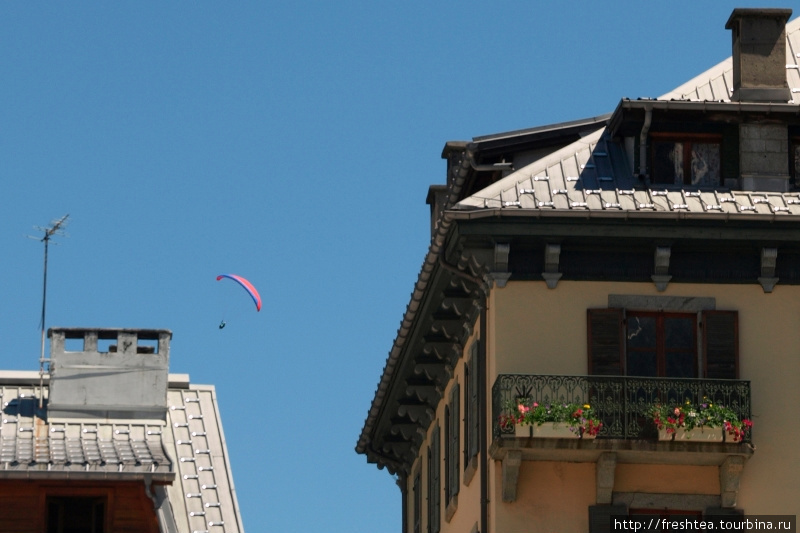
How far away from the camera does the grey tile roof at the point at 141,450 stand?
41.4 metres

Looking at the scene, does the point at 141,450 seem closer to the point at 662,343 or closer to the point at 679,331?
the point at 662,343

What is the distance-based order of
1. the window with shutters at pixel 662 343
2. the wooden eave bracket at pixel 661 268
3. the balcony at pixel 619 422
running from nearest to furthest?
the balcony at pixel 619 422 < the window with shutters at pixel 662 343 < the wooden eave bracket at pixel 661 268

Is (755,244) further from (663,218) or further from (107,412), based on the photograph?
(107,412)

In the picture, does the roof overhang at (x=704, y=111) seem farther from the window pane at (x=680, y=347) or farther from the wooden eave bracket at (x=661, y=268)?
the window pane at (x=680, y=347)

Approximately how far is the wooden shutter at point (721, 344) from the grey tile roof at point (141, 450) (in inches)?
413

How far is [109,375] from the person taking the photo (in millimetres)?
46188

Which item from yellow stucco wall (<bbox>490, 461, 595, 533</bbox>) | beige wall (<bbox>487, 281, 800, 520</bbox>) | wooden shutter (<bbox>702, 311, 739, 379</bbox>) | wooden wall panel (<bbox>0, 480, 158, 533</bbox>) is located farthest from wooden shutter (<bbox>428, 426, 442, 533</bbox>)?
wooden shutter (<bbox>702, 311, 739, 379</bbox>)

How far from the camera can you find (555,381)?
1416 inches

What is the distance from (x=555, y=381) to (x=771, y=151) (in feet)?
19.9

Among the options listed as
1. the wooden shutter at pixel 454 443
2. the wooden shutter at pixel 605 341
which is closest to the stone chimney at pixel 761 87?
the wooden shutter at pixel 605 341

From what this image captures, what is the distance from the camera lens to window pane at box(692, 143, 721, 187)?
38.4 m

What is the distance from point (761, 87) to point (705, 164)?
6.09 ft

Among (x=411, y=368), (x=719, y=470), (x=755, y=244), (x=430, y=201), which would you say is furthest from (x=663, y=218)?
(x=430, y=201)

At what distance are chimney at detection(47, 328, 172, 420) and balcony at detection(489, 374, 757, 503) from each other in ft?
39.0
